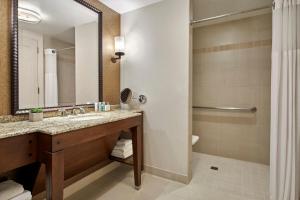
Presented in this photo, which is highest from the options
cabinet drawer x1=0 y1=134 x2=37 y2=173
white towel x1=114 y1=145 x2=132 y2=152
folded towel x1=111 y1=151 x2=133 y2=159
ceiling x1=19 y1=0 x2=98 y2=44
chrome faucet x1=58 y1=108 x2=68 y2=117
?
ceiling x1=19 y1=0 x2=98 y2=44

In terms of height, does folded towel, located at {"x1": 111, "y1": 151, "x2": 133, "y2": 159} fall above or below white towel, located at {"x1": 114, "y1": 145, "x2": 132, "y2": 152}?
below

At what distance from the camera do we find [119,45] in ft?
7.07

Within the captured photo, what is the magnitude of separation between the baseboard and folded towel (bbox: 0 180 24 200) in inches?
53.5

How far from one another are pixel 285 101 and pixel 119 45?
183 cm

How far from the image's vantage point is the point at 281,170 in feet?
4.57

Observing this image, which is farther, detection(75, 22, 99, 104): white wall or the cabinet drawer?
detection(75, 22, 99, 104): white wall

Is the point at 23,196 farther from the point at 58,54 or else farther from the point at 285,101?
the point at 285,101

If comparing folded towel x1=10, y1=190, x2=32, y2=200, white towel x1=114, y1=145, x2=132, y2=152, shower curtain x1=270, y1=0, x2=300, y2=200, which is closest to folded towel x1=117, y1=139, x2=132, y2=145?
white towel x1=114, y1=145, x2=132, y2=152

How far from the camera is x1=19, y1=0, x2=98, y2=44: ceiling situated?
1461mm

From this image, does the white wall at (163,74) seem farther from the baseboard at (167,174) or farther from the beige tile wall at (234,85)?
the beige tile wall at (234,85)

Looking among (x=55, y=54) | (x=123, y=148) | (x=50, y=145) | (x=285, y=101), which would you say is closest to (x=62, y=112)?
(x=55, y=54)

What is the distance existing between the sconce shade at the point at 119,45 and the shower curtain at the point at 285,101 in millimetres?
1586

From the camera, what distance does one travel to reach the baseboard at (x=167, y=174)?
6.25ft

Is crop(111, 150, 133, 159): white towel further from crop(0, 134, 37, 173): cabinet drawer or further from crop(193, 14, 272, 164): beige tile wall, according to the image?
crop(193, 14, 272, 164): beige tile wall
